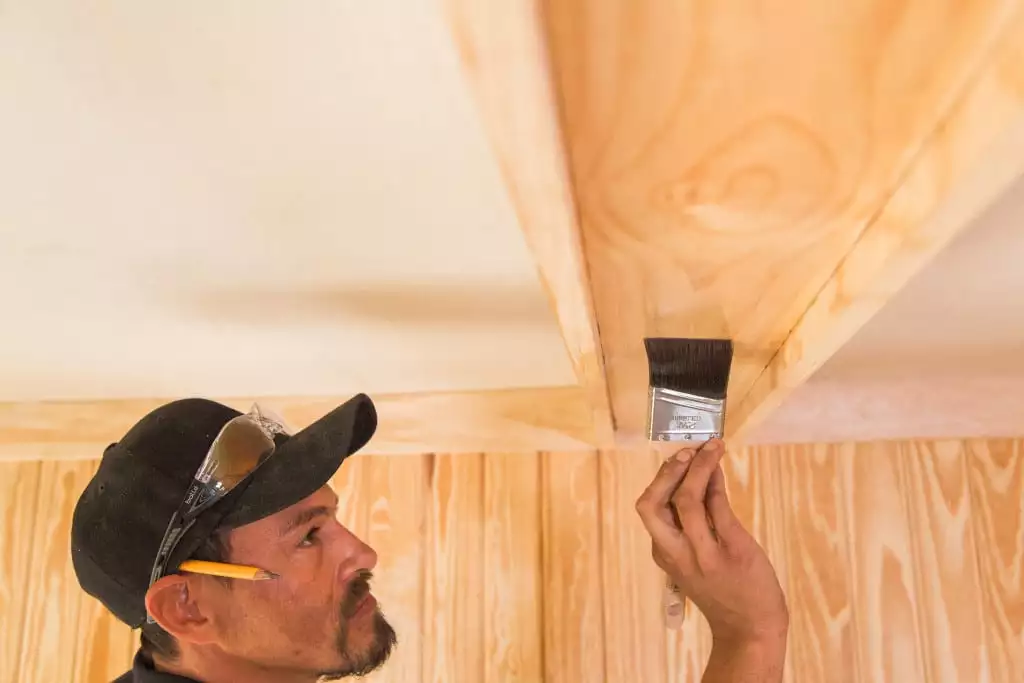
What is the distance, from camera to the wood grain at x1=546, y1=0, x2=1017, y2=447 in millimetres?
292

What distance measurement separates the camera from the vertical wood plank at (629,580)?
1.25 m

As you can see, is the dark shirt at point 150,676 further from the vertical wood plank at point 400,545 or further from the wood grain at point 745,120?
the wood grain at point 745,120

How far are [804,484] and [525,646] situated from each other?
1.81 feet

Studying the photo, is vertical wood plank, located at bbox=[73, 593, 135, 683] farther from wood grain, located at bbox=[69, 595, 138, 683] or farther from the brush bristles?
the brush bristles

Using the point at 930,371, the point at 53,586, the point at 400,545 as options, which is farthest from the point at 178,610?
the point at 930,371

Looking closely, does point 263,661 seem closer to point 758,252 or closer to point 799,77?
point 758,252

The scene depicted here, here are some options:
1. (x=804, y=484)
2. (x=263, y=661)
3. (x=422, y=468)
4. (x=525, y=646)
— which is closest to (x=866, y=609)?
(x=804, y=484)

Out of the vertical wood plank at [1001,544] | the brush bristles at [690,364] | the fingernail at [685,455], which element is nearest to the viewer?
the brush bristles at [690,364]

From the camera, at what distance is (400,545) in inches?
53.4

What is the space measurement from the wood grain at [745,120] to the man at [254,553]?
0.41 meters

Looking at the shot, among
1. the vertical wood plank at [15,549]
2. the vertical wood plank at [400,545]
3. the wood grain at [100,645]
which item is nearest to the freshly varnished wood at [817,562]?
Answer: the vertical wood plank at [400,545]

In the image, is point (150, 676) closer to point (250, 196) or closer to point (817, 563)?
point (250, 196)

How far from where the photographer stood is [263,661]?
0.93m

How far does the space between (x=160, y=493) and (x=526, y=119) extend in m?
0.77
